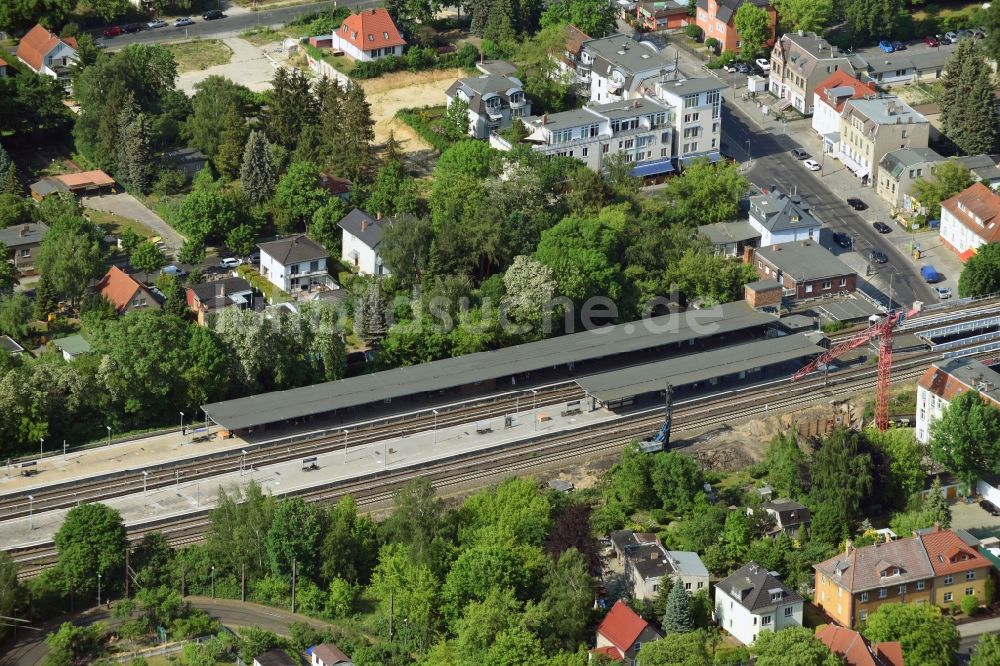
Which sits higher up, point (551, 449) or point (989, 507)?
point (551, 449)

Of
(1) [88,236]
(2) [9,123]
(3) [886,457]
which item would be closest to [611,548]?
(3) [886,457]

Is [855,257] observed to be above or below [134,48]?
below

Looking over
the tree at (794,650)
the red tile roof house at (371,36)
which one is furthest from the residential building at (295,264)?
the tree at (794,650)

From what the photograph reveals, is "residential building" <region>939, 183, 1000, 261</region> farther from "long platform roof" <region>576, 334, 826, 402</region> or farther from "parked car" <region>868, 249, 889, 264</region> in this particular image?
"long platform roof" <region>576, 334, 826, 402</region>

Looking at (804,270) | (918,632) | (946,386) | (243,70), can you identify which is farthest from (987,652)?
(243,70)

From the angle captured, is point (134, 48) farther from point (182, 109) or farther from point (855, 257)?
point (855, 257)

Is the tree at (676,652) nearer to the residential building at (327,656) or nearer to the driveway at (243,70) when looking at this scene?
the residential building at (327,656)

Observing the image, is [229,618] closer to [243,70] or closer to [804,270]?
[804,270]
